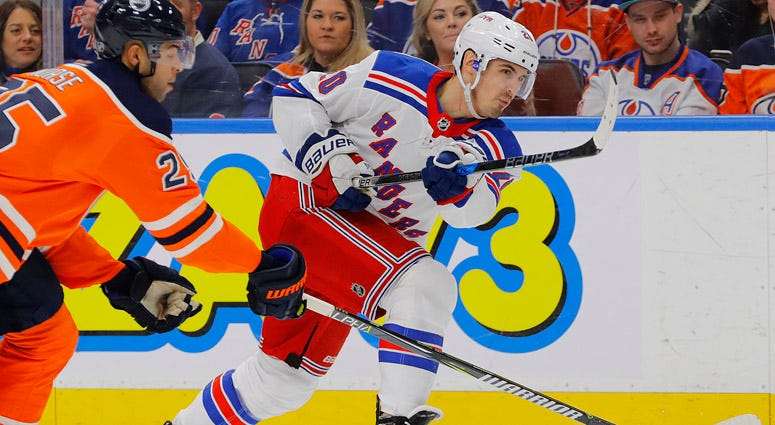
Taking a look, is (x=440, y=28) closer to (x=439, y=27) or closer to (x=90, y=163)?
(x=439, y=27)

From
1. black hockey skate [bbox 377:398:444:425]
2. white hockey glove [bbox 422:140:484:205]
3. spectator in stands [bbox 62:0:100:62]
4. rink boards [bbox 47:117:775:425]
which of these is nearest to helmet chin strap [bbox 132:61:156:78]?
white hockey glove [bbox 422:140:484:205]

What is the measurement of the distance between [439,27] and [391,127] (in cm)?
88

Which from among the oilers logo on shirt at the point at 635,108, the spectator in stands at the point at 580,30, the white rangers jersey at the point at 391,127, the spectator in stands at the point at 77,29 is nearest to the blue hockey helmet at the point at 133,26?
the white rangers jersey at the point at 391,127

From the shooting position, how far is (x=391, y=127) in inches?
117

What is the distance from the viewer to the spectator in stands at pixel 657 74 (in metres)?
3.66

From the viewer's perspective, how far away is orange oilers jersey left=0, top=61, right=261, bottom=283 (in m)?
2.25

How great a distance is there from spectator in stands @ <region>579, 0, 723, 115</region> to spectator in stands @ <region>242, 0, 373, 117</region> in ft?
2.62

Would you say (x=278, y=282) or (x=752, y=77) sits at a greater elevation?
(x=752, y=77)

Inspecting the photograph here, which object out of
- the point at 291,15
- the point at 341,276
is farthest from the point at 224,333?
the point at 291,15

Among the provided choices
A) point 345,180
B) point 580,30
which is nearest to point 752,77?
point 580,30

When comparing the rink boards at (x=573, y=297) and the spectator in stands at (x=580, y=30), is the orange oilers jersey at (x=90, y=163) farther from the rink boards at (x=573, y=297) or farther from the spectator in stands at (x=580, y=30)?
the spectator in stands at (x=580, y=30)

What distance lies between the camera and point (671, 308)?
11.6 feet

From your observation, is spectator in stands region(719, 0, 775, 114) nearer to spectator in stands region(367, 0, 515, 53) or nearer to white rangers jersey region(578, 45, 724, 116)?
white rangers jersey region(578, 45, 724, 116)

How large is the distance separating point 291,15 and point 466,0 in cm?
61
